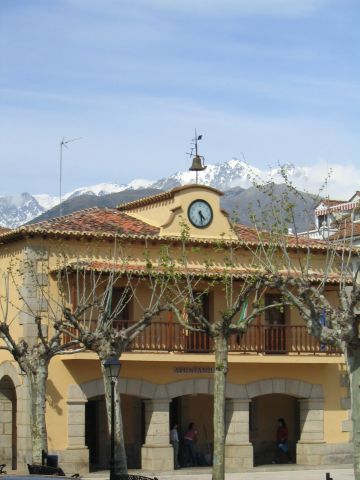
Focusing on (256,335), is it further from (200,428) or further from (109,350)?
(109,350)

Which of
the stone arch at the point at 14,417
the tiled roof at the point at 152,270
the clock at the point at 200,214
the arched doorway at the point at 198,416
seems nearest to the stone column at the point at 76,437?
the stone arch at the point at 14,417

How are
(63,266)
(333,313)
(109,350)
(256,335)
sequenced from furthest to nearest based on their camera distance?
(256,335)
(63,266)
(109,350)
(333,313)

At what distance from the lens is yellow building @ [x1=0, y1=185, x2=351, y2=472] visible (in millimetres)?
39375

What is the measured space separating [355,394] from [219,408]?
5546 millimetres

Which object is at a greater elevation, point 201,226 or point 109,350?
point 201,226

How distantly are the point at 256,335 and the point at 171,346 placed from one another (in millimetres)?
3022

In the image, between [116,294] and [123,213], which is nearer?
[116,294]

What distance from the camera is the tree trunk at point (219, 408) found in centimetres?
3009

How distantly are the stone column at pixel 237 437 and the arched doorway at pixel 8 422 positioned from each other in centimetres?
656

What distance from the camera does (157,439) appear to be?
40.2 meters

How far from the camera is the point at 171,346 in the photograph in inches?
1590

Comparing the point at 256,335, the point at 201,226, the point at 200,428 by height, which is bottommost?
the point at 200,428

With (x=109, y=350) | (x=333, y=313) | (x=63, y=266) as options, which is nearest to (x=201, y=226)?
(x=63, y=266)

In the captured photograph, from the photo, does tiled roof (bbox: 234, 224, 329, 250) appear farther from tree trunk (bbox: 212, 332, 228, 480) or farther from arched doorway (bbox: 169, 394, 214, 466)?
tree trunk (bbox: 212, 332, 228, 480)
